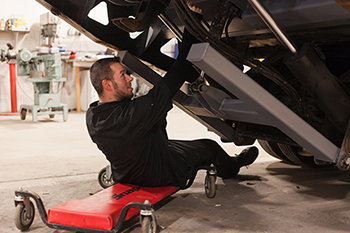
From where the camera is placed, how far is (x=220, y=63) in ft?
3.99

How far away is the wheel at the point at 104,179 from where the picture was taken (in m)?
2.12

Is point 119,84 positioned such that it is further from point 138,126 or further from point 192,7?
point 192,7

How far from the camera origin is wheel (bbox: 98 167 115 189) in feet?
6.95

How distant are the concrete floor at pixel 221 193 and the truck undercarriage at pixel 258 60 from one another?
28 cm

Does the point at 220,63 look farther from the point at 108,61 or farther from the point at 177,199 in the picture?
the point at 177,199

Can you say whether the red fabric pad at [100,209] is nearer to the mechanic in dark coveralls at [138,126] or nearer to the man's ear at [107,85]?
the mechanic in dark coveralls at [138,126]

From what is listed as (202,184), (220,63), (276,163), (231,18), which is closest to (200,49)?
(220,63)

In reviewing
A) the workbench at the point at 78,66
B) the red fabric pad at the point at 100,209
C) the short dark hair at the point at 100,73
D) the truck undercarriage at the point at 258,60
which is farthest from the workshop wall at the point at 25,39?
the red fabric pad at the point at 100,209

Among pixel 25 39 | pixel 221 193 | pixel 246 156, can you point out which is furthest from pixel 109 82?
Answer: pixel 25 39

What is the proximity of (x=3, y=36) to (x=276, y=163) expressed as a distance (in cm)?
600

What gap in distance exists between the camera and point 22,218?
152 centimetres

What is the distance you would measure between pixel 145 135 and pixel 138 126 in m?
0.10

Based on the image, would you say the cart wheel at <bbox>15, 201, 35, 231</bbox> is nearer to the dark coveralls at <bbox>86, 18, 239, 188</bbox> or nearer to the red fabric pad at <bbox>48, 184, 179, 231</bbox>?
the red fabric pad at <bbox>48, 184, 179, 231</bbox>

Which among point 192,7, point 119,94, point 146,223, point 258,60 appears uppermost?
point 192,7
